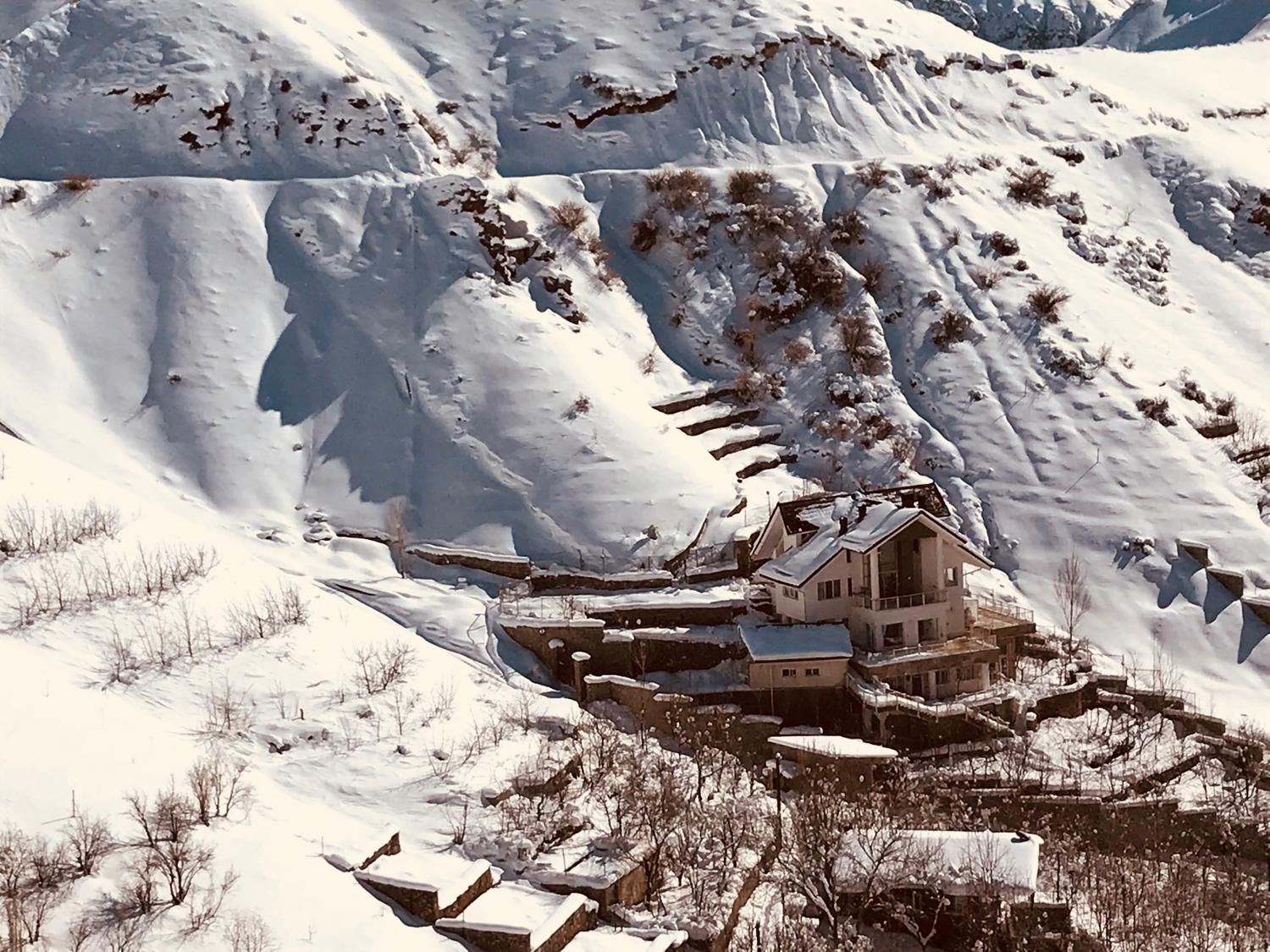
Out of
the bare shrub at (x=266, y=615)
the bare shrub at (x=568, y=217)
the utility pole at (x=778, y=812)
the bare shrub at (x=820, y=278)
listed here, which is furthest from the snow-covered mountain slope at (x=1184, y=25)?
the bare shrub at (x=266, y=615)

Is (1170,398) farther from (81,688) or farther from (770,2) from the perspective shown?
(81,688)

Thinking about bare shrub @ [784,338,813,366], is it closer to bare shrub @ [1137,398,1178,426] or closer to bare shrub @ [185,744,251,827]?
bare shrub @ [1137,398,1178,426]

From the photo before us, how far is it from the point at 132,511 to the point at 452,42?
111 feet

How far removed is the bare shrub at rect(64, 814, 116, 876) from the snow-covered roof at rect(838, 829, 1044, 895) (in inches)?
394

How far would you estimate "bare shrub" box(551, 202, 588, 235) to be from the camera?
148 ft

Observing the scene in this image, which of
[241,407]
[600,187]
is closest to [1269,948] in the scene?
[241,407]

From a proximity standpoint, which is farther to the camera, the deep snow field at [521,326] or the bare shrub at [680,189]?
the bare shrub at [680,189]

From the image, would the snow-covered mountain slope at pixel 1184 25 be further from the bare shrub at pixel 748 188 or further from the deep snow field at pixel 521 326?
the bare shrub at pixel 748 188

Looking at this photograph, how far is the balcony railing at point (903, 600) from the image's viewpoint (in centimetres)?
2892

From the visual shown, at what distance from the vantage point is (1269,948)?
1844cm

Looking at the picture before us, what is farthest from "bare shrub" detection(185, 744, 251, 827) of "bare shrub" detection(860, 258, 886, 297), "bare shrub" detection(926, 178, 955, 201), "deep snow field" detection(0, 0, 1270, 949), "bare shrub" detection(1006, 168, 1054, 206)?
"bare shrub" detection(1006, 168, 1054, 206)

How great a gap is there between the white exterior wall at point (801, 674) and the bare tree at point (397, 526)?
9.40 metres

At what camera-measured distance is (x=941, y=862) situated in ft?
63.0

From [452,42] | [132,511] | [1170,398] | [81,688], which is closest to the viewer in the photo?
[81,688]
